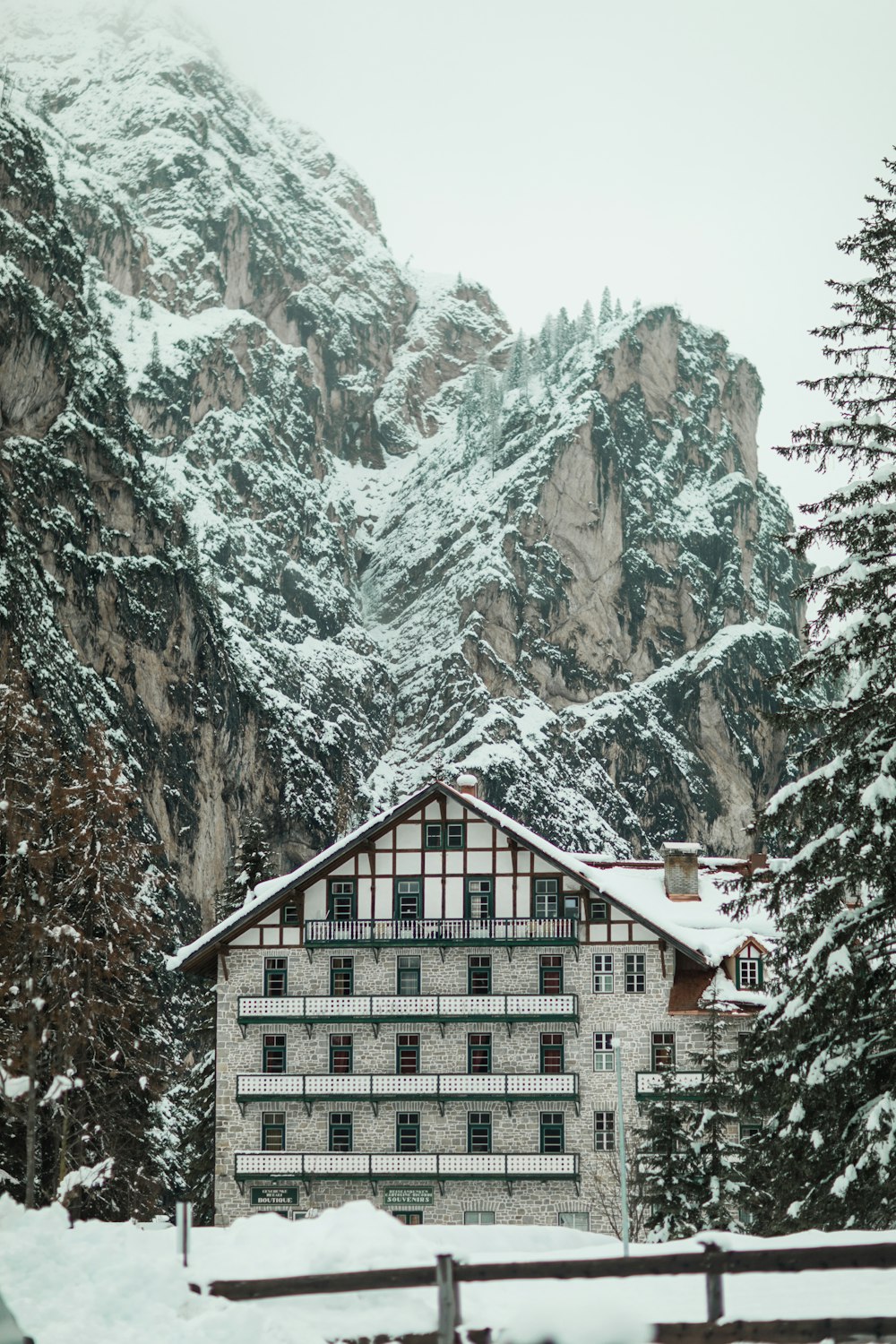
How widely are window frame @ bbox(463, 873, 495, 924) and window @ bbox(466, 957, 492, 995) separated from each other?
5.25ft

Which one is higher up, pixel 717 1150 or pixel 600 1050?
pixel 600 1050

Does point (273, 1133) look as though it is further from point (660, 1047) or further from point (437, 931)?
point (660, 1047)

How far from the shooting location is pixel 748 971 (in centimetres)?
5831

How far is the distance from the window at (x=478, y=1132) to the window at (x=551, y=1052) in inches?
99.0

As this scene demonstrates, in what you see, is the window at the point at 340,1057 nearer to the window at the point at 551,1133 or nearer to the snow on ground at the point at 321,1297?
the window at the point at 551,1133

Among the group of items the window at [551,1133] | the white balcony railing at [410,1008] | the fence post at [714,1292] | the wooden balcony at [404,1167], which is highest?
the fence post at [714,1292]

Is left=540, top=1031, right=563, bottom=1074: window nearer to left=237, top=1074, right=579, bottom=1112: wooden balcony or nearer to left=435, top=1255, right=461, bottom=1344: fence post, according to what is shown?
left=237, top=1074, right=579, bottom=1112: wooden balcony

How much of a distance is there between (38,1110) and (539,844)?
2481cm

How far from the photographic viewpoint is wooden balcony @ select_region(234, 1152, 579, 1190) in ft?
186

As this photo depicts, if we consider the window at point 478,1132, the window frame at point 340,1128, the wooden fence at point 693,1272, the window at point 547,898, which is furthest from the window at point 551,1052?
the wooden fence at point 693,1272

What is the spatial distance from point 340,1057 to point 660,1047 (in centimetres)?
1091

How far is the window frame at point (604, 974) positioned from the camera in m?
58.6

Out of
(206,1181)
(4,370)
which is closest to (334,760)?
(4,370)

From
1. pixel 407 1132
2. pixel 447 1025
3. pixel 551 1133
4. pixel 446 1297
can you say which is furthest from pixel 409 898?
pixel 446 1297
